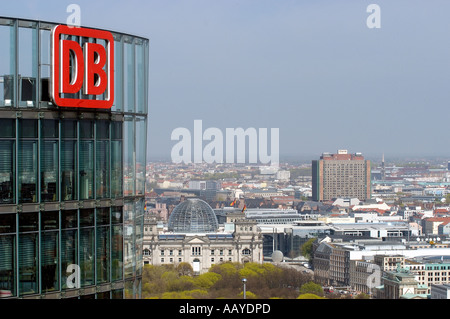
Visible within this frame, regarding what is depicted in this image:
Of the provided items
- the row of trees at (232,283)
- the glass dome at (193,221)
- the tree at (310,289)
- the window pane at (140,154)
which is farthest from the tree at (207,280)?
the window pane at (140,154)

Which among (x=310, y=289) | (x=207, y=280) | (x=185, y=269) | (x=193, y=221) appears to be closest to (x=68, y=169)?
(x=207, y=280)

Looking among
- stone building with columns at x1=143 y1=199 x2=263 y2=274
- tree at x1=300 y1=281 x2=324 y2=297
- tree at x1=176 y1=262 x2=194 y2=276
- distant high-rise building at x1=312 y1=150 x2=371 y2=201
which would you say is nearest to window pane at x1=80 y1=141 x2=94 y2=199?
tree at x1=300 y1=281 x2=324 y2=297

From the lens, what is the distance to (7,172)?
32.0 ft

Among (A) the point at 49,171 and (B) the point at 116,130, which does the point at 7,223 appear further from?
(B) the point at 116,130

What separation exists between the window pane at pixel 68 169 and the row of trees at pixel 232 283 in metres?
32.5

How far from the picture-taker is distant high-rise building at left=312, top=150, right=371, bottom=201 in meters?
170

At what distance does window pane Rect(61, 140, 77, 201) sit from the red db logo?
490 millimetres

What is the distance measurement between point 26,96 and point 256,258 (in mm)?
68530

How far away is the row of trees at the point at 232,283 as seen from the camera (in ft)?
154

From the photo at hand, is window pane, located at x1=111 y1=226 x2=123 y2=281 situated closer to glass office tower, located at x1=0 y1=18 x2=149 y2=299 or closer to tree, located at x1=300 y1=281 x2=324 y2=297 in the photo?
glass office tower, located at x1=0 y1=18 x2=149 y2=299

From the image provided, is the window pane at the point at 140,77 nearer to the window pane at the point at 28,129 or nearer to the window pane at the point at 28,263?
the window pane at the point at 28,129

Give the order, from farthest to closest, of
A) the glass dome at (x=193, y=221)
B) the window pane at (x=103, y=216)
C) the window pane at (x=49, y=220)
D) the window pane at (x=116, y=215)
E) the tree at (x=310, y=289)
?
the glass dome at (x=193, y=221)
the tree at (x=310, y=289)
the window pane at (x=116, y=215)
the window pane at (x=103, y=216)
the window pane at (x=49, y=220)

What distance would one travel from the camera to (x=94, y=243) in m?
10.6
